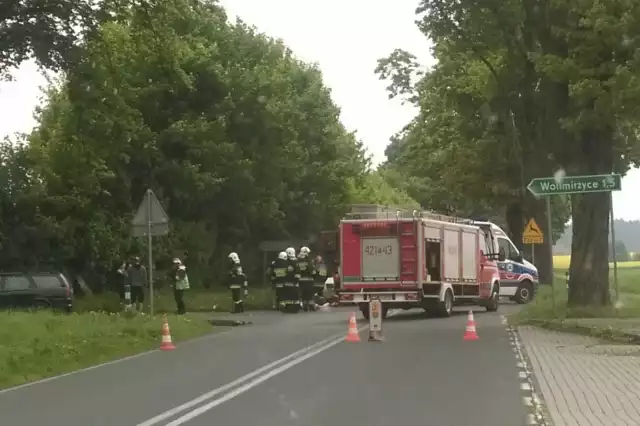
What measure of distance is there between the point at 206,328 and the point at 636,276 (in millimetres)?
40345

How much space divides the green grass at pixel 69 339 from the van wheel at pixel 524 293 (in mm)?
17979

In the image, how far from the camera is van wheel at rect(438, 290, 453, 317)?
2889 cm

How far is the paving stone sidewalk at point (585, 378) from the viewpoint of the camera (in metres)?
10.7

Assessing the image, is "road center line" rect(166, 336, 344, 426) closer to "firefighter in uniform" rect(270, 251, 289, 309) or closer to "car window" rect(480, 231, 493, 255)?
"firefighter in uniform" rect(270, 251, 289, 309)

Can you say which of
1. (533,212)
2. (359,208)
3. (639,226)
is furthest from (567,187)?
(639,226)

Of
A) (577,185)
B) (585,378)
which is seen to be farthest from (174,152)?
(585,378)

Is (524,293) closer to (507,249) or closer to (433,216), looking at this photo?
(507,249)

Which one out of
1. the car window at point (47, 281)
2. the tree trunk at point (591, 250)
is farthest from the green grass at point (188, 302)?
the tree trunk at point (591, 250)

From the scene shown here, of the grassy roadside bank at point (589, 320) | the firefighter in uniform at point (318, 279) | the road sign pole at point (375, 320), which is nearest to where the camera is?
the road sign pole at point (375, 320)

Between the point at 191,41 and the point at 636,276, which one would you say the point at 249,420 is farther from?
the point at 636,276

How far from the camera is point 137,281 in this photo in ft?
103

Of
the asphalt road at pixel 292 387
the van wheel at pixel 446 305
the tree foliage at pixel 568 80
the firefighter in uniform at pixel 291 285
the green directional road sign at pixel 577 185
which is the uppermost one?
the tree foliage at pixel 568 80

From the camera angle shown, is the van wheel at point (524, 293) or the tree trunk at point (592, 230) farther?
the van wheel at point (524, 293)

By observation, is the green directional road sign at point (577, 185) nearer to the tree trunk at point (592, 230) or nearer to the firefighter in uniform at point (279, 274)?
the tree trunk at point (592, 230)
